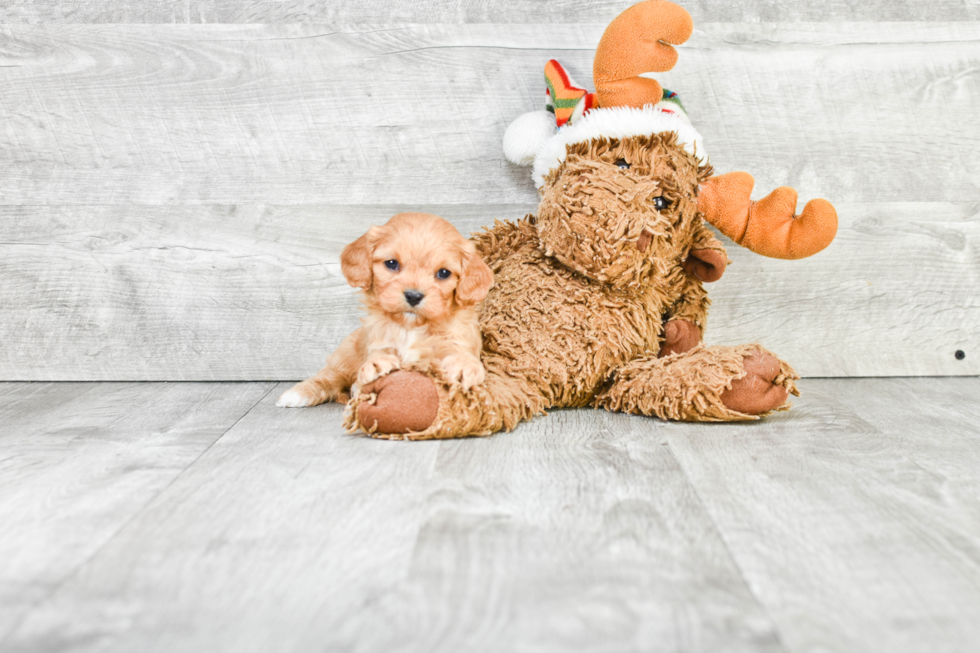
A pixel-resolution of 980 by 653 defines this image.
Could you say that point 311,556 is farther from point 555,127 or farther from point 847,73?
point 847,73

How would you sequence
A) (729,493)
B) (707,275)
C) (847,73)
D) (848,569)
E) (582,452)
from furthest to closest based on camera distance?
(847,73) → (707,275) → (582,452) → (729,493) → (848,569)

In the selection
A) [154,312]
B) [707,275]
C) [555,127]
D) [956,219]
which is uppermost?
[555,127]

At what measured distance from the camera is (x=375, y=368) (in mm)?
1092

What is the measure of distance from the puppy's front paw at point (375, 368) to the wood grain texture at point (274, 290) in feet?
1.70

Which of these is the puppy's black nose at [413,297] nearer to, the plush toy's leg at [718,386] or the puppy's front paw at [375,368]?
the puppy's front paw at [375,368]

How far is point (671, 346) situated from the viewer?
4.48 ft

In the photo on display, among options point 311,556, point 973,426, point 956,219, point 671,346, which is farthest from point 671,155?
point 311,556

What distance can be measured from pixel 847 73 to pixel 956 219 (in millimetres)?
393

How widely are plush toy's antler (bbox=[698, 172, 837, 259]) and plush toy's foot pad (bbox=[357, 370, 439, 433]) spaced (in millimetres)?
590

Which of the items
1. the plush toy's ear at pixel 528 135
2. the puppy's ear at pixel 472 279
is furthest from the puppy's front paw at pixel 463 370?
the plush toy's ear at pixel 528 135

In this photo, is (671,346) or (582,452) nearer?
(582,452)

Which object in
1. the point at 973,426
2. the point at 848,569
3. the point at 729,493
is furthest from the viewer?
the point at 973,426

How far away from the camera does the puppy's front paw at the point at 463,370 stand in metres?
1.10

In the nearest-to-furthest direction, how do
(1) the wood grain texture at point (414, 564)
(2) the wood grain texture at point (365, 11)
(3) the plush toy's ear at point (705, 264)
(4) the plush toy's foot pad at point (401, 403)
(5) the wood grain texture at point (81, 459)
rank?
(1) the wood grain texture at point (414, 564) → (5) the wood grain texture at point (81, 459) → (4) the plush toy's foot pad at point (401, 403) → (3) the plush toy's ear at point (705, 264) → (2) the wood grain texture at point (365, 11)
